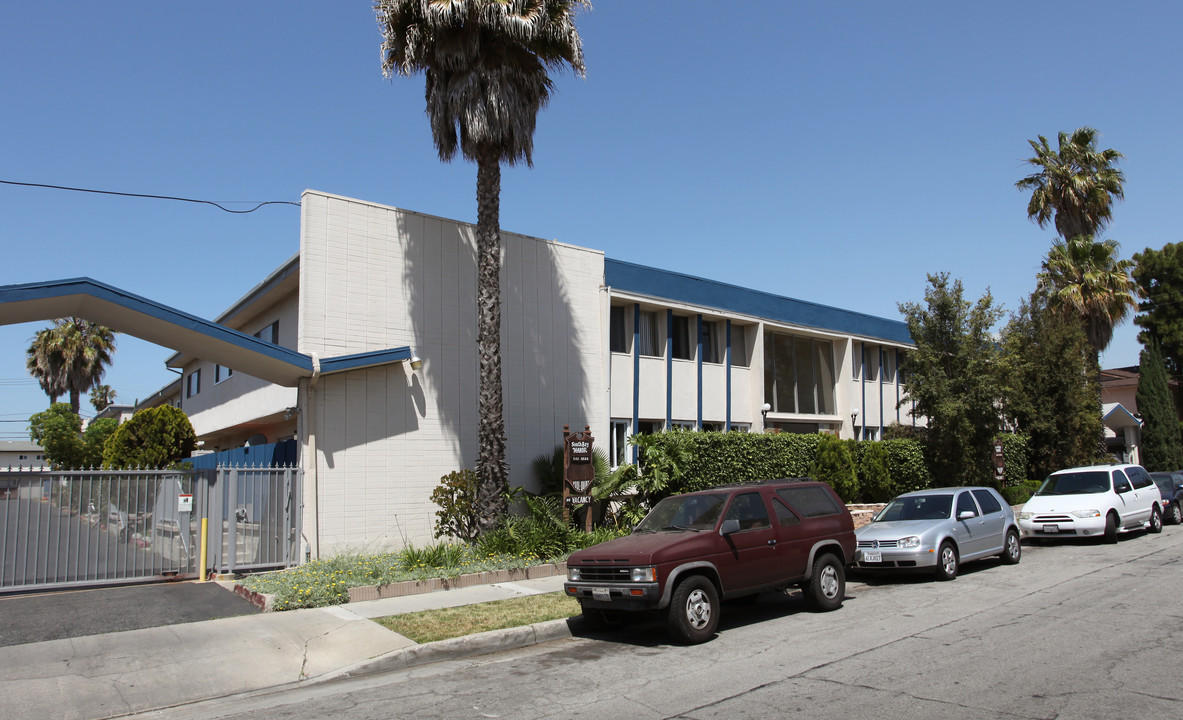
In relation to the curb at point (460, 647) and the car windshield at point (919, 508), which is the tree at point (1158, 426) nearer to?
the car windshield at point (919, 508)

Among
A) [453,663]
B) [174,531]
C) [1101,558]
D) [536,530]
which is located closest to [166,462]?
[174,531]

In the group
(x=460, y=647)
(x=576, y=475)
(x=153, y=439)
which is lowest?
(x=460, y=647)

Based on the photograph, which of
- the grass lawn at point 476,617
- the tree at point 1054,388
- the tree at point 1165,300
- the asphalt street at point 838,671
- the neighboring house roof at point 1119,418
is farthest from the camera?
the tree at point 1165,300

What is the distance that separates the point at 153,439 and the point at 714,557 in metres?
19.4

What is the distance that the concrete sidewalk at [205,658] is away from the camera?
7367mm

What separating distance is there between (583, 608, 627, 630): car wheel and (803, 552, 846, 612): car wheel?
101 inches

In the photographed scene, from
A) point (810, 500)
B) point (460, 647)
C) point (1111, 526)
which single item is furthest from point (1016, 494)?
point (460, 647)

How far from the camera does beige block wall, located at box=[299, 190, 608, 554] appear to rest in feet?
48.6

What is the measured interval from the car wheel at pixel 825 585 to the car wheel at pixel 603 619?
2554mm

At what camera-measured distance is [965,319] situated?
2173 centimetres

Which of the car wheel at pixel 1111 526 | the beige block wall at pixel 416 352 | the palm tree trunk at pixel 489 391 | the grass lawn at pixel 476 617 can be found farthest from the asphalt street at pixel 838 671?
the beige block wall at pixel 416 352

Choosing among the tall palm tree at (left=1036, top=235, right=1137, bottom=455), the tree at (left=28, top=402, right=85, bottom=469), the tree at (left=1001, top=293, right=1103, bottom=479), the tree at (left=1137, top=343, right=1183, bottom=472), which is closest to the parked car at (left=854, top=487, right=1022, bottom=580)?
the tree at (left=1001, top=293, right=1103, bottom=479)

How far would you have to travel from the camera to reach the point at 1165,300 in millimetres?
52188

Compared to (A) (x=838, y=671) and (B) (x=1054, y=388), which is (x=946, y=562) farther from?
(B) (x=1054, y=388)
